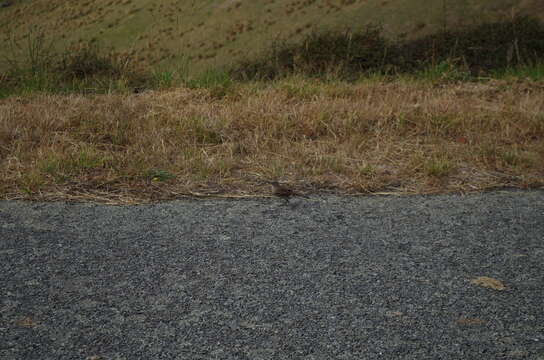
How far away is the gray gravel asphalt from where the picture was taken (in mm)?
1854

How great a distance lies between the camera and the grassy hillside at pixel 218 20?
10.5 metres

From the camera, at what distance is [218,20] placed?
56.2 ft

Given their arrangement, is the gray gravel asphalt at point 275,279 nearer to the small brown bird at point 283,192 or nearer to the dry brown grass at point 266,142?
the small brown bird at point 283,192

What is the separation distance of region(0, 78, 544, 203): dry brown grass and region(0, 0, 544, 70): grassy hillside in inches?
196

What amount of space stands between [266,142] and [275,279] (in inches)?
72.3

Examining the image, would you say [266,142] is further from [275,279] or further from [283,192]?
[275,279]

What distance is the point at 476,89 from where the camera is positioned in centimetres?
554

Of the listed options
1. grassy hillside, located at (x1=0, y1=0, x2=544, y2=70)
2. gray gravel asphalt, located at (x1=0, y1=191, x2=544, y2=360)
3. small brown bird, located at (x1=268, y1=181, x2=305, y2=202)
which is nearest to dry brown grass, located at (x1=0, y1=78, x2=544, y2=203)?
small brown bird, located at (x1=268, y1=181, x2=305, y2=202)

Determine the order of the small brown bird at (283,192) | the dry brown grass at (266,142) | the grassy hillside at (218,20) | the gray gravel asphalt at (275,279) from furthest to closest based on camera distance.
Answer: the grassy hillside at (218,20), the dry brown grass at (266,142), the small brown bird at (283,192), the gray gravel asphalt at (275,279)

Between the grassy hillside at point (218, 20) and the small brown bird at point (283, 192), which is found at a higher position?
the small brown bird at point (283, 192)

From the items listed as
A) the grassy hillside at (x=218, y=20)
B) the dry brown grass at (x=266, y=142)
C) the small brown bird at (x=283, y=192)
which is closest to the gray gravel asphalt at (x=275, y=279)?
the small brown bird at (x=283, y=192)

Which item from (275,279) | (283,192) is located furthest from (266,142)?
(275,279)

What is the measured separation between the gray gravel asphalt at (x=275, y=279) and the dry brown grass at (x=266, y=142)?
10.1 inches

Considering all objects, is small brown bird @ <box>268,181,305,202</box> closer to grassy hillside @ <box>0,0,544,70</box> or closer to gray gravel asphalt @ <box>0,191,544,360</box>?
gray gravel asphalt @ <box>0,191,544,360</box>
